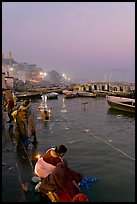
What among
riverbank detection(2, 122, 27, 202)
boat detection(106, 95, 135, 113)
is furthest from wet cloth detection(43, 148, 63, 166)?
boat detection(106, 95, 135, 113)

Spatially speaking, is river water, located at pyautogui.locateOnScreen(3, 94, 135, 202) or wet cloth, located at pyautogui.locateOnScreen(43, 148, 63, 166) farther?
river water, located at pyautogui.locateOnScreen(3, 94, 135, 202)

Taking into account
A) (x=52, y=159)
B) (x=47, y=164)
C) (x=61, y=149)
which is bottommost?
(x=47, y=164)

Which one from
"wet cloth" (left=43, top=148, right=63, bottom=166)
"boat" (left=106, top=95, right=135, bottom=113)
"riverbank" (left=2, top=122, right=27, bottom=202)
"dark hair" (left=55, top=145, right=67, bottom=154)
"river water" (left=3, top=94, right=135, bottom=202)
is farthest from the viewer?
"boat" (left=106, top=95, right=135, bottom=113)

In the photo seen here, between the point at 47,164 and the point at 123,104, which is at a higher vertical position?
the point at 123,104

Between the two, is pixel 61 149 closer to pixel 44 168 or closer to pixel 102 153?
pixel 44 168

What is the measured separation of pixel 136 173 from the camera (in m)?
9.52

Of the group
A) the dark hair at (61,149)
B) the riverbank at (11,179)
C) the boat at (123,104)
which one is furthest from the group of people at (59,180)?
the boat at (123,104)

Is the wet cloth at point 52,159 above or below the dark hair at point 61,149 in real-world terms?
below

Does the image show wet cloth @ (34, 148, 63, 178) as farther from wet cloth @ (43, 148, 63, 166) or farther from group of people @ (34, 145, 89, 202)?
group of people @ (34, 145, 89, 202)

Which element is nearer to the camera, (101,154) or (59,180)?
(59,180)

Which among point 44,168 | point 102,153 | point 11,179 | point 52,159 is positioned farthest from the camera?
point 102,153

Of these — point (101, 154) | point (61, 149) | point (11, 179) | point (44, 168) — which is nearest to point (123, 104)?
point (101, 154)

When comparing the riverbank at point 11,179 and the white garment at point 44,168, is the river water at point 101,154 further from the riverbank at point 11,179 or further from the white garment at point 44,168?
the white garment at point 44,168

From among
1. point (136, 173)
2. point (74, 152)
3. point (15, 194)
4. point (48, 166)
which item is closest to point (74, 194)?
point (48, 166)
